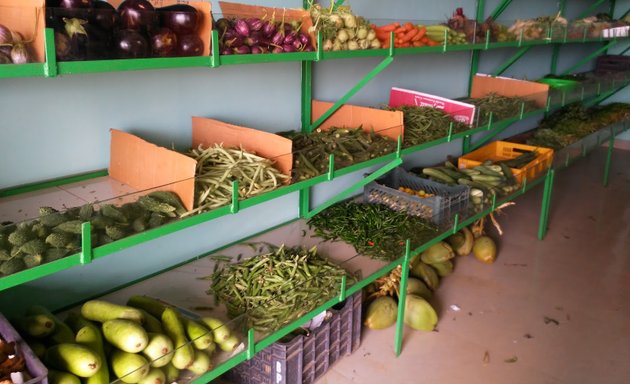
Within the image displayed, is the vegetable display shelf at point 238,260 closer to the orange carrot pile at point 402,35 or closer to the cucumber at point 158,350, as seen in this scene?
the cucumber at point 158,350

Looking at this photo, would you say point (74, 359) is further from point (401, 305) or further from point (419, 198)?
point (419, 198)

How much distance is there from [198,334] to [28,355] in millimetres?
693

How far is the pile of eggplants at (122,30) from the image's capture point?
184cm

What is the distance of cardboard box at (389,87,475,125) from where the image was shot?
14.3 ft

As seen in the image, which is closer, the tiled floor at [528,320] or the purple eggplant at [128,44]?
the purple eggplant at [128,44]

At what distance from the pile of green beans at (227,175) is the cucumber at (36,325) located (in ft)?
2.33

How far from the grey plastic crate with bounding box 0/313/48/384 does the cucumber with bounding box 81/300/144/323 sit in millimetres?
365

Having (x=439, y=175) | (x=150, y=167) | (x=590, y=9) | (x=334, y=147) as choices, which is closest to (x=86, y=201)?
(x=150, y=167)

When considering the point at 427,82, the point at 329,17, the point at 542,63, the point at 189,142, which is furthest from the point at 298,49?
the point at 542,63

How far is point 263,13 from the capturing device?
302 centimetres

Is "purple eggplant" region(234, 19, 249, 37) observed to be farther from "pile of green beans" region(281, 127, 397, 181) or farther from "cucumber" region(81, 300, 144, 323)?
"cucumber" region(81, 300, 144, 323)

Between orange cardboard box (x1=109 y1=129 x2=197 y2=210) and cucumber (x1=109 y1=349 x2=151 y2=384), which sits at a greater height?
orange cardboard box (x1=109 y1=129 x2=197 y2=210)

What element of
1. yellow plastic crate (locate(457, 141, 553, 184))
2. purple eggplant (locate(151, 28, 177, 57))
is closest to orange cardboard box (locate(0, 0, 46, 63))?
purple eggplant (locate(151, 28, 177, 57))

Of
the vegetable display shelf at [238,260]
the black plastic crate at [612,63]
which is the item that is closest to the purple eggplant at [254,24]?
the vegetable display shelf at [238,260]
